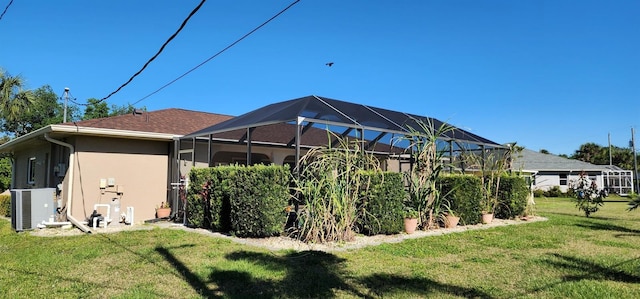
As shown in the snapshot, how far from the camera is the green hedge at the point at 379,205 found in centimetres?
728

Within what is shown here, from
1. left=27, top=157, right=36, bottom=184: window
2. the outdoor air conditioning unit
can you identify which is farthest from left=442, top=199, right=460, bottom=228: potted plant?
left=27, top=157, right=36, bottom=184: window

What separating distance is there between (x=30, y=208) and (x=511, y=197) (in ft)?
39.5

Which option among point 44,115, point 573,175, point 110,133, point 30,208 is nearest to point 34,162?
point 30,208

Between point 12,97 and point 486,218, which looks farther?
point 12,97

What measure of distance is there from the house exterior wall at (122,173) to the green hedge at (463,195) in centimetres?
776

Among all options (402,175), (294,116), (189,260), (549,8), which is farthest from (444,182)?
(189,260)

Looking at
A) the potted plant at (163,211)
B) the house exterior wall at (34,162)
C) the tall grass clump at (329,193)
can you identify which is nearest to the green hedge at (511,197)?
the tall grass clump at (329,193)

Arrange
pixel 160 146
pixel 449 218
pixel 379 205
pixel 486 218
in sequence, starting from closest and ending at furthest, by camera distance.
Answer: pixel 379 205 → pixel 449 218 → pixel 486 218 → pixel 160 146

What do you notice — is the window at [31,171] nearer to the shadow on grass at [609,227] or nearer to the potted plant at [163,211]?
the potted plant at [163,211]

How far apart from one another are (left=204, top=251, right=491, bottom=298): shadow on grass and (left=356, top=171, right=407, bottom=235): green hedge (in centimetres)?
229

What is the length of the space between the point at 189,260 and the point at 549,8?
9131 mm

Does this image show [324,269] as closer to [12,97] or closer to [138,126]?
[138,126]

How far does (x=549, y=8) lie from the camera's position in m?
8.85

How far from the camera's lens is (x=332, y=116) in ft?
27.5
